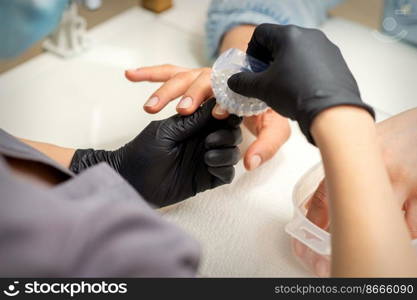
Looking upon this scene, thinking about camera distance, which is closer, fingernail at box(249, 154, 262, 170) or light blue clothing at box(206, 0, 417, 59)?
fingernail at box(249, 154, 262, 170)

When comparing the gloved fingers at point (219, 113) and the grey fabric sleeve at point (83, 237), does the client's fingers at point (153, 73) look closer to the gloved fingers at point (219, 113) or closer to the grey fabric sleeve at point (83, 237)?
the gloved fingers at point (219, 113)

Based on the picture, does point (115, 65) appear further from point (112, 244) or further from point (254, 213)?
point (112, 244)

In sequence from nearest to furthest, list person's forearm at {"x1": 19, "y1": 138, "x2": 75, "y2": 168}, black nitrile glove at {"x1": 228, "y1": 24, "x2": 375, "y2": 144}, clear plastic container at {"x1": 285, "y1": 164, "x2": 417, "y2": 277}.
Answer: black nitrile glove at {"x1": 228, "y1": 24, "x2": 375, "y2": 144} < clear plastic container at {"x1": 285, "y1": 164, "x2": 417, "y2": 277} < person's forearm at {"x1": 19, "y1": 138, "x2": 75, "y2": 168}

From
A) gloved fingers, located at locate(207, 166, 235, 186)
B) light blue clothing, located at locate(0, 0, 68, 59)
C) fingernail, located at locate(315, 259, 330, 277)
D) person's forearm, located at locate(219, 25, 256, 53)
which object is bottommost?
fingernail, located at locate(315, 259, 330, 277)

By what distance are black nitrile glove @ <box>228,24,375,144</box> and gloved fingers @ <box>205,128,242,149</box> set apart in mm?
79

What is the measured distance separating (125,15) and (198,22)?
15 cm

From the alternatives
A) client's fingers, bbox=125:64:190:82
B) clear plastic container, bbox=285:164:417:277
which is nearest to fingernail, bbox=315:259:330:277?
clear plastic container, bbox=285:164:417:277

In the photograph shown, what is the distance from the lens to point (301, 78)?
0.48 metres

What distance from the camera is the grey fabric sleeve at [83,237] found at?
314 mm

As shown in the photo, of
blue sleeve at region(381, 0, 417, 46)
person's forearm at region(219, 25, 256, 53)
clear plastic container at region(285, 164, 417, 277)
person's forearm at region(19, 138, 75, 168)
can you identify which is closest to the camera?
clear plastic container at region(285, 164, 417, 277)

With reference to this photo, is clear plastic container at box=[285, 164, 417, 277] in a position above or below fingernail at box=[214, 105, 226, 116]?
below

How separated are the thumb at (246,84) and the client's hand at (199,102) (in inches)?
1.9

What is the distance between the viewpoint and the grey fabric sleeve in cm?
31

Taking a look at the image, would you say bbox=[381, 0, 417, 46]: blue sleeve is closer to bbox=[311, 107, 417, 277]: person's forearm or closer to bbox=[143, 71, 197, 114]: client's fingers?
bbox=[143, 71, 197, 114]: client's fingers
